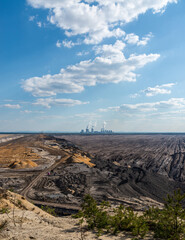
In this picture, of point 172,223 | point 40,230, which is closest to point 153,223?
point 172,223

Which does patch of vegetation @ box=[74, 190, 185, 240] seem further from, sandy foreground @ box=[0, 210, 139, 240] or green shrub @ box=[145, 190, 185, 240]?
sandy foreground @ box=[0, 210, 139, 240]

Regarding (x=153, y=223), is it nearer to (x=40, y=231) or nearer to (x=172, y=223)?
(x=172, y=223)

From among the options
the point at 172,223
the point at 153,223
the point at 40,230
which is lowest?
the point at 153,223

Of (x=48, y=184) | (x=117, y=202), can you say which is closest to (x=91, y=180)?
(x=48, y=184)

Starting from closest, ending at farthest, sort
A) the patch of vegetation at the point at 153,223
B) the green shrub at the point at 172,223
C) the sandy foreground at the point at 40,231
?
the sandy foreground at the point at 40,231 < the green shrub at the point at 172,223 < the patch of vegetation at the point at 153,223

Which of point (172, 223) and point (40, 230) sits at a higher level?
point (172, 223)

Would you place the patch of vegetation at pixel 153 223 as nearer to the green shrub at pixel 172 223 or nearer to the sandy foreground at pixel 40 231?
the green shrub at pixel 172 223

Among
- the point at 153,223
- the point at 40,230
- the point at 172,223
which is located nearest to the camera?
the point at 40,230

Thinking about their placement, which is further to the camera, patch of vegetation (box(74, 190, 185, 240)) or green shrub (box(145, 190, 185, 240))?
patch of vegetation (box(74, 190, 185, 240))

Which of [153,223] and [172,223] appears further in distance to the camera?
[153,223]

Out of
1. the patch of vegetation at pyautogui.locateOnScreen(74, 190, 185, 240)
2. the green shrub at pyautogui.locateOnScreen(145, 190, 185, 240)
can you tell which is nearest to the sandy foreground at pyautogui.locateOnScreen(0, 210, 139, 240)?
the patch of vegetation at pyautogui.locateOnScreen(74, 190, 185, 240)

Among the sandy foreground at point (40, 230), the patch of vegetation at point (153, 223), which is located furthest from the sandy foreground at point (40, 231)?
the patch of vegetation at point (153, 223)
